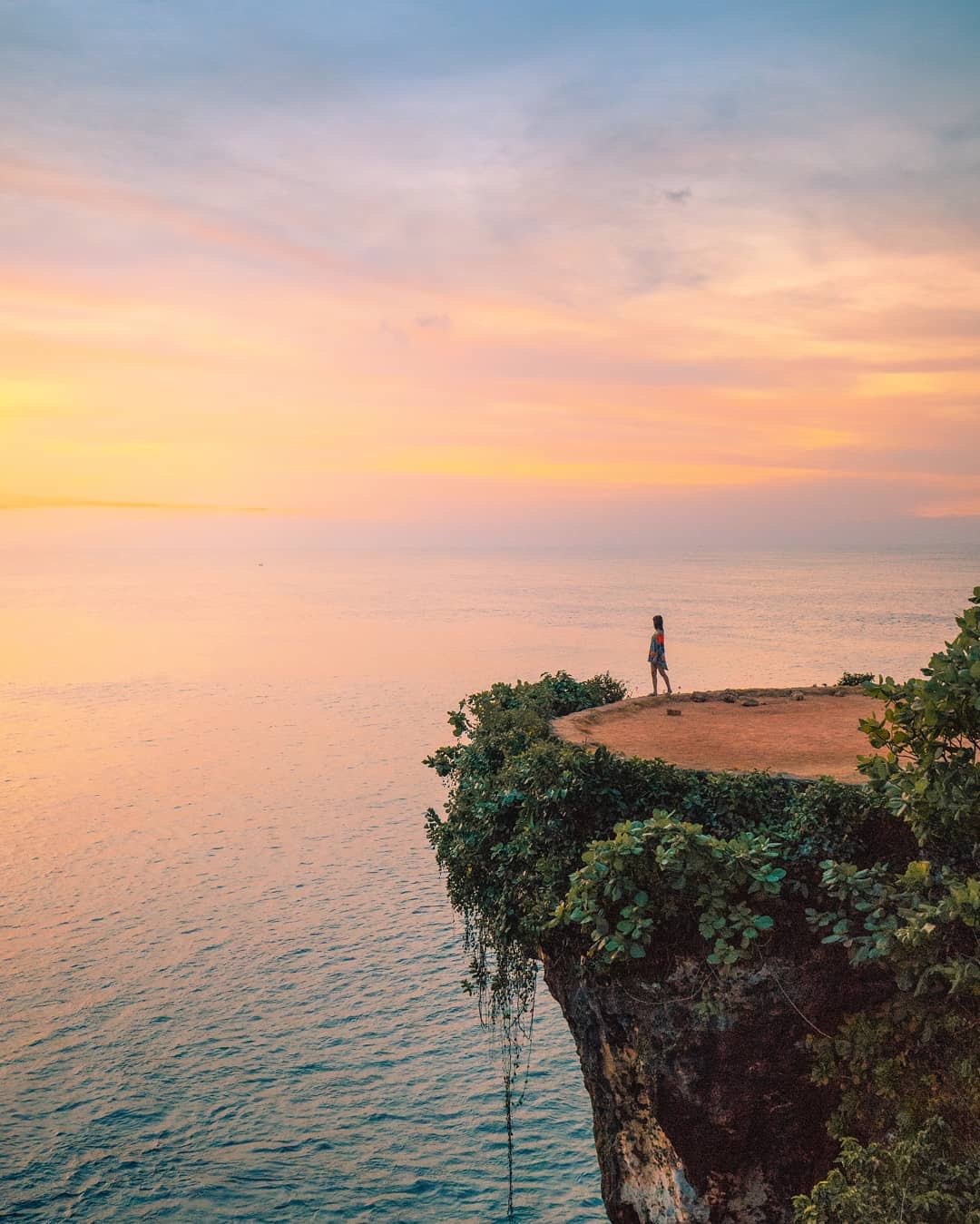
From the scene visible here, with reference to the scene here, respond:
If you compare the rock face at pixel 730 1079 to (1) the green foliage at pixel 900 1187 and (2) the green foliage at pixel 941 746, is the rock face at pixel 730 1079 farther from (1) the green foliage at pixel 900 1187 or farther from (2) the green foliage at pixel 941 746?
(2) the green foliage at pixel 941 746

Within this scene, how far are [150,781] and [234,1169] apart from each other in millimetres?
27527

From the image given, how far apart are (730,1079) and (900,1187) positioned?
2.06m

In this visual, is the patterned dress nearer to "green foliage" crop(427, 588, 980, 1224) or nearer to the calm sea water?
the calm sea water

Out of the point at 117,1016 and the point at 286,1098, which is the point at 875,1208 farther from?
the point at 117,1016

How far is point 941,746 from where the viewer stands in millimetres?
10773

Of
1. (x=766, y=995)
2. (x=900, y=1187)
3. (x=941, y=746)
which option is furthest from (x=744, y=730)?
(x=900, y=1187)

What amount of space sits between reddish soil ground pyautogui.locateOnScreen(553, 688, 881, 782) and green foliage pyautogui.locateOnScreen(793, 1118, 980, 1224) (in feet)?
15.4

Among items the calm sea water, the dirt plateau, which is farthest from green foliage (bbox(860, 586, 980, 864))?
the calm sea water

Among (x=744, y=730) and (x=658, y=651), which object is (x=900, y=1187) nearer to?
(x=744, y=730)

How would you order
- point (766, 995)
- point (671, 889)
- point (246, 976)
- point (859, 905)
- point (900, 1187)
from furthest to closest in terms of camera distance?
point (246, 976) → point (671, 889) → point (766, 995) → point (859, 905) → point (900, 1187)

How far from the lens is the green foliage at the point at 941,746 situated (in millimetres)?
10320

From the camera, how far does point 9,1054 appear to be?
66.8ft

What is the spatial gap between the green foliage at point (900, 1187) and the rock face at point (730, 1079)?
841mm

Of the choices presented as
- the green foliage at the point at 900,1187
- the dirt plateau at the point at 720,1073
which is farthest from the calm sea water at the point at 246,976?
the green foliage at the point at 900,1187
